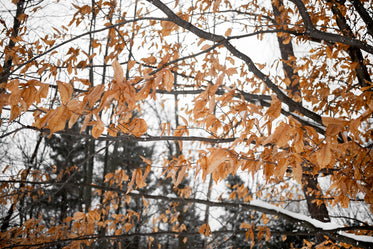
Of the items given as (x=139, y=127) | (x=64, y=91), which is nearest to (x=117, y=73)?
(x=64, y=91)

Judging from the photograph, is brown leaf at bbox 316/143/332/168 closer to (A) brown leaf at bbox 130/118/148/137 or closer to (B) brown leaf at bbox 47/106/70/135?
(A) brown leaf at bbox 130/118/148/137

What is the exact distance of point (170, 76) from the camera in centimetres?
130

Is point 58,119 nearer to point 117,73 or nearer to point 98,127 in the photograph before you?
point 98,127

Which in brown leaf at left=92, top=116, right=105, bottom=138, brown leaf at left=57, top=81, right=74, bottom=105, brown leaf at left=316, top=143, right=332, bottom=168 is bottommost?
brown leaf at left=316, top=143, right=332, bottom=168

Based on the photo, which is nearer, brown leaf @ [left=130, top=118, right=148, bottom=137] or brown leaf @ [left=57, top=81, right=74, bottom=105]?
brown leaf @ [left=57, top=81, right=74, bottom=105]

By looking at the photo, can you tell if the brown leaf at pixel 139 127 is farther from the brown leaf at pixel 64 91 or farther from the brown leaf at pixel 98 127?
the brown leaf at pixel 64 91

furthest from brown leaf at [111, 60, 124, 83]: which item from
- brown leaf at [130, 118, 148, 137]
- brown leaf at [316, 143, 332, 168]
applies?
brown leaf at [316, 143, 332, 168]

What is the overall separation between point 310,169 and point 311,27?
109 centimetres

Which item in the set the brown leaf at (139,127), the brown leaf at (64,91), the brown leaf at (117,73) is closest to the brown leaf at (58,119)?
the brown leaf at (64,91)

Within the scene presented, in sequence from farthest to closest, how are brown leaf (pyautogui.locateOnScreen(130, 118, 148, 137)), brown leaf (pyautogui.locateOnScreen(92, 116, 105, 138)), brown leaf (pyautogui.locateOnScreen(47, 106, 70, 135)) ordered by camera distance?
1. brown leaf (pyautogui.locateOnScreen(130, 118, 148, 137))
2. brown leaf (pyautogui.locateOnScreen(92, 116, 105, 138))
3. brown leaf (pyautogui.locateOnScreen(47, 106, 70, 135))

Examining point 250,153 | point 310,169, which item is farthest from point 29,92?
point 310,169

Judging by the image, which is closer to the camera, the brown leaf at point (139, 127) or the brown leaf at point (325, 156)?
the brown leaf at point (325, 156)

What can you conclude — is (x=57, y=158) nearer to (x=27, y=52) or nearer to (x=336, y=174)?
(x=27, y=52)

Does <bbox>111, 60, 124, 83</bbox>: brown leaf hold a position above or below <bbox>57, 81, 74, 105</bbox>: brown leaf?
above
